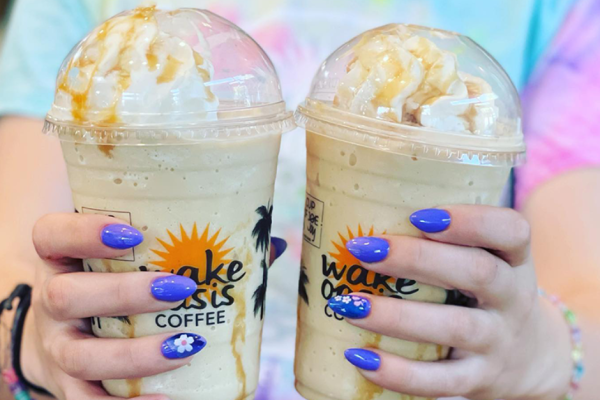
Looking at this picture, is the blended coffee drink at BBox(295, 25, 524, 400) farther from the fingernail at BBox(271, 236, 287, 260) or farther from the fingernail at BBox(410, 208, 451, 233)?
the fingernail at BBox(271, 236, 287, 260)

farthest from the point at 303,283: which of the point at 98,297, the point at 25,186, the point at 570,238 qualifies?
the point at 25,186

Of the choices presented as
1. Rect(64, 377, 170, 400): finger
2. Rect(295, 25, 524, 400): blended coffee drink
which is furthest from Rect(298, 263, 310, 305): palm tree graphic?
Rect(64, 377, 170, 400): finger

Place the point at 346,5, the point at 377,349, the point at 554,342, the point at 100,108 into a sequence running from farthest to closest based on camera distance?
1. the point at 346,5
2. the point at 554,342
3. the point at 377,349
4. the point at 100,108

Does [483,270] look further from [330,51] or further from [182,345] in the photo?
[330,51]

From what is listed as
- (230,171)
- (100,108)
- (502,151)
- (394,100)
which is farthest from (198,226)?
(502,151)

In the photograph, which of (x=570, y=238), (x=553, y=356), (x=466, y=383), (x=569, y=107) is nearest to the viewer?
(x=466, y=383)

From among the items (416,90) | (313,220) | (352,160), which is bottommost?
(313,220)

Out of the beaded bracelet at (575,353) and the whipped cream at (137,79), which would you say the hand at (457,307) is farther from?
the whipped cream at (137,79)

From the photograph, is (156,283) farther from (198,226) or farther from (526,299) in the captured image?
(526,299)
